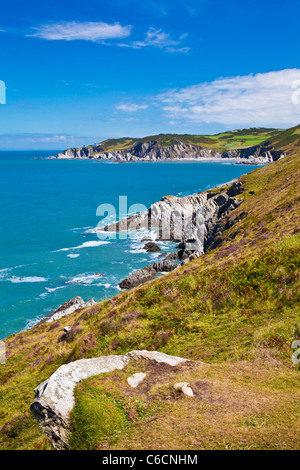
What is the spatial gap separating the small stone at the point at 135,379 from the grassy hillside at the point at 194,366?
281mm

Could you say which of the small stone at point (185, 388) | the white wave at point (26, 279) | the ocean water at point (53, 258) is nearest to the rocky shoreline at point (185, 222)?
the ocean water at point (53, 258)

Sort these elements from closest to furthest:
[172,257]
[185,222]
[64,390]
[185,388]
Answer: [185,388], [64,390], [172,257], [185,222]

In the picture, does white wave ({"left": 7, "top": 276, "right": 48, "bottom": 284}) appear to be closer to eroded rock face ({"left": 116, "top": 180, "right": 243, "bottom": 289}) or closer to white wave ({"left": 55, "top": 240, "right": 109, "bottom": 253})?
white wave ({"left": 55, "top": 240, "right": 109, "bottom": 253})

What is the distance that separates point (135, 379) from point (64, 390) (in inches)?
104

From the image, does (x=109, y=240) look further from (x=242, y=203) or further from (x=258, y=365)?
(x=258, y=365)

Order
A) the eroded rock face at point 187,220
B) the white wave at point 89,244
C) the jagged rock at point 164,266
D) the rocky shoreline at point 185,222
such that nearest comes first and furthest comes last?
the jagged rock at point 164,266
the rocky shoreline at point 185,222
the eroded rock face at point 187,220
the white wave at point 89,244

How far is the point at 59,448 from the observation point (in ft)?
26.5

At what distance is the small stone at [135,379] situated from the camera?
1021 cm

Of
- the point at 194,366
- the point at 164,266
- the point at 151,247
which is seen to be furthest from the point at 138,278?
the point at 194,366

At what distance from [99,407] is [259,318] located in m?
9.42

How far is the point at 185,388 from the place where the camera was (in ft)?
30.8

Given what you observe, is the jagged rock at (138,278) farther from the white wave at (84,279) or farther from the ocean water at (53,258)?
the white wave at (84,279)

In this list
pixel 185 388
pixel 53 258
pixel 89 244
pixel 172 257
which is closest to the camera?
pixel 185 388

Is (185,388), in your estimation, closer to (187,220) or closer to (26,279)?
(26,279)
